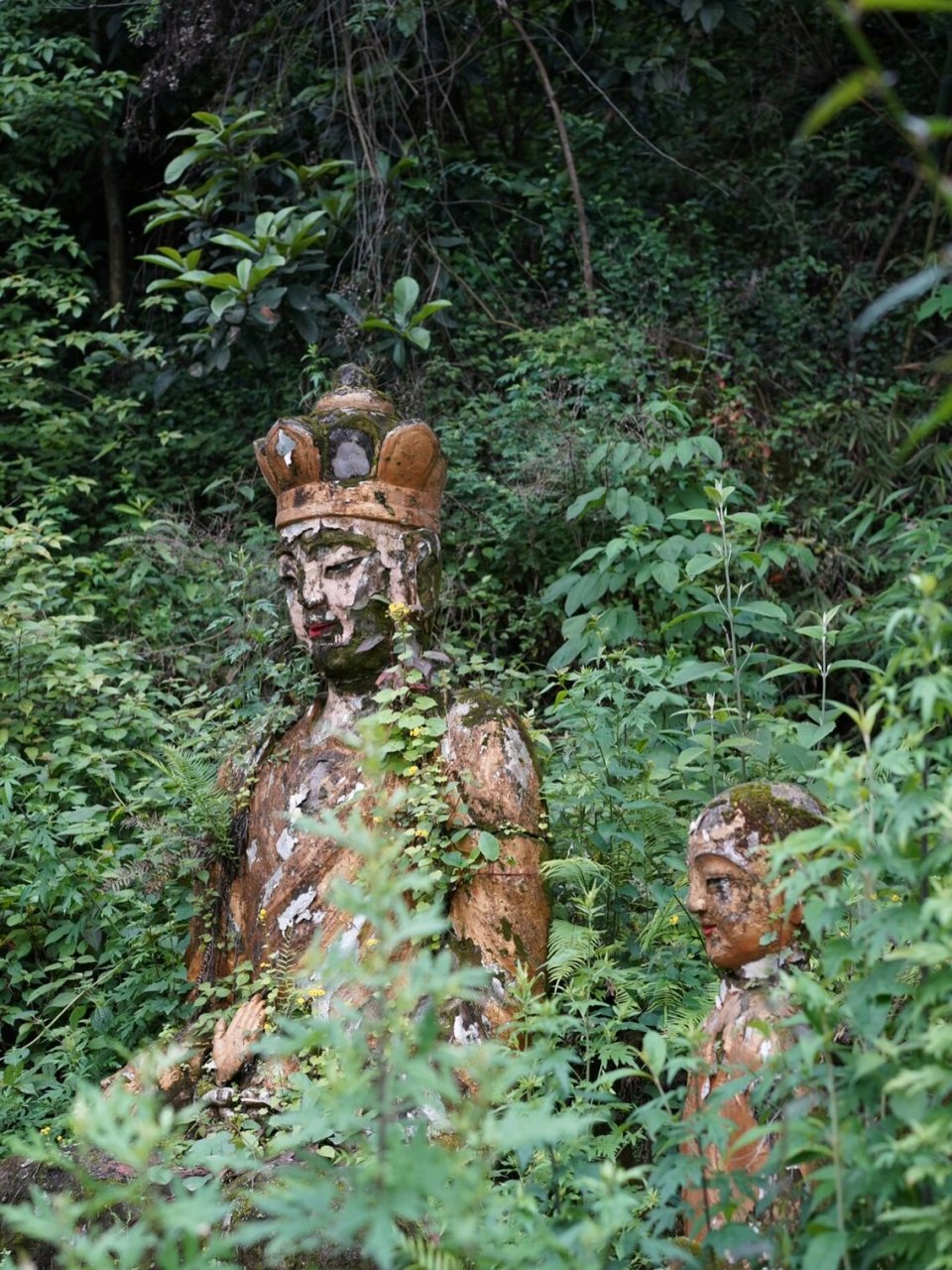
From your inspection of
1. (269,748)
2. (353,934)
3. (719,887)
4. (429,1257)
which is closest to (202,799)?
(269,748)

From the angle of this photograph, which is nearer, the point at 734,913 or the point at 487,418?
the point at 734,913

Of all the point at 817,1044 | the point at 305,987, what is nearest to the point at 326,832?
the point at 817,1044

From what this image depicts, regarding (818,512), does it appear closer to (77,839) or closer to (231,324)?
(231,324)

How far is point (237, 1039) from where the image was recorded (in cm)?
361

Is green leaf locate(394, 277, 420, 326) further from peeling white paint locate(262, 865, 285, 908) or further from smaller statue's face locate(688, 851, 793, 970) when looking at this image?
smaller statue's face locate(688, 851, 793, 970)

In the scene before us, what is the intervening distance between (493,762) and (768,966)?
1.09m

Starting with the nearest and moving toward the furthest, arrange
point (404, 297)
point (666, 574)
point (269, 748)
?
point (269, 748), point (666, 574), point (404, 297)

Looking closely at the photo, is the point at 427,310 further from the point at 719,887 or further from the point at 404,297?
the point at 719,887

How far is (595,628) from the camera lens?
4641 mm

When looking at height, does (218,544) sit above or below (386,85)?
below

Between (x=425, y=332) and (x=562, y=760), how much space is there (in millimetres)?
2579

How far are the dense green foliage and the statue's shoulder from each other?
0.55ft

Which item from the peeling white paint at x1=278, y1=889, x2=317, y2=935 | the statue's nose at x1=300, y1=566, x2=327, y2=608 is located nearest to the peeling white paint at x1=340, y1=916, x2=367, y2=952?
the peeling white paint at x1=278, y1=889, x2=317, y2=935

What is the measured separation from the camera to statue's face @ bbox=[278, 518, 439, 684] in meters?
3.90
